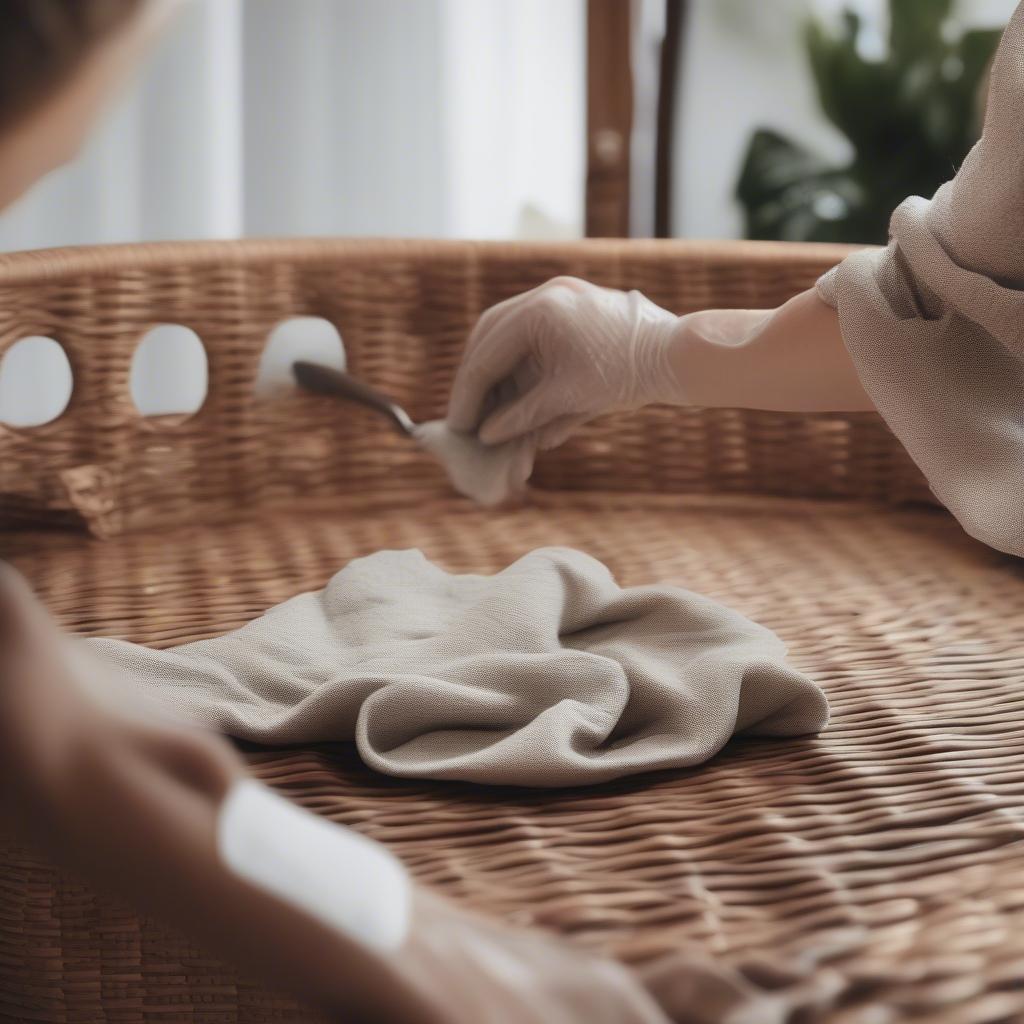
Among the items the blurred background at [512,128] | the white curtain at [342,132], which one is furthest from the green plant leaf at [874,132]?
the white curtain at [342,132]

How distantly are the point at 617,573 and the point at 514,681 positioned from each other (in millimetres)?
307

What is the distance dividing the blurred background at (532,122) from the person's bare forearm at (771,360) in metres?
1.01

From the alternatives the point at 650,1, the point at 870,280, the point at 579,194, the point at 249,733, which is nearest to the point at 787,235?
the point at 579,194

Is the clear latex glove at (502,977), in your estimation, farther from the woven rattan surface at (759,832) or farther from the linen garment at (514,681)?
the linen garment at (514,681)

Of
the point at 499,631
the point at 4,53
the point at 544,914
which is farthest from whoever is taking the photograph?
the point at 499,631

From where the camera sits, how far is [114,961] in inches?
24.4

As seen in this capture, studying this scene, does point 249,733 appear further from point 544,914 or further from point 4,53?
point 4,53

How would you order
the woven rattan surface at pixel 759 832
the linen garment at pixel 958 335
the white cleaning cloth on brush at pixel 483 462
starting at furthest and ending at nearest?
the white cleaning cloth on brush at pixel 483 462 → the linen garment at pixel 958 335 → the woven rattan surface at pixel 759 832

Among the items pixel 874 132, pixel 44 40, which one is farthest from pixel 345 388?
pixel 874 132

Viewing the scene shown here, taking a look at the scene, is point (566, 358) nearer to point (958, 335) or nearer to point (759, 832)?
point (958, 335)

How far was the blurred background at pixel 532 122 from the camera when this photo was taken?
1814 mm

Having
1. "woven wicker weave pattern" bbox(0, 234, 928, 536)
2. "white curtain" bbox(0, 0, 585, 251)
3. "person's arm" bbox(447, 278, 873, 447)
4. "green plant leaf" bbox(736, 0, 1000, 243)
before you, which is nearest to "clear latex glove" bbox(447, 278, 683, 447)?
"person's arm" bbox(447, 278, 873, 447)

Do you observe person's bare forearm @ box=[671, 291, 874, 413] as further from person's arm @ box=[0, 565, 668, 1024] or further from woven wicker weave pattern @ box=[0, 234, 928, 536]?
person's arm @ box=[0, 565, 668, 1024]

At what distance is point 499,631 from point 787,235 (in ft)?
5.83
